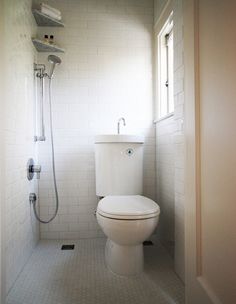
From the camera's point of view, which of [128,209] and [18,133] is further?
[18,133]

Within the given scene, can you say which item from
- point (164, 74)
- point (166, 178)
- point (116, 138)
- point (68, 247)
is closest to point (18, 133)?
point (116, 138)

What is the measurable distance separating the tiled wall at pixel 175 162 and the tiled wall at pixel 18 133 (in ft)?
3.25

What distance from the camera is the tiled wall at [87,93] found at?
2025 mm

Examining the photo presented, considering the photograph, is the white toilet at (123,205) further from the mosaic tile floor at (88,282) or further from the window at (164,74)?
the window at (164,74)

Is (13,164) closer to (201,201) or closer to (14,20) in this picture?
A: (14,20)

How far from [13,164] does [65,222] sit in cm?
84

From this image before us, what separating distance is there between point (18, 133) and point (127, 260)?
1.05 metres

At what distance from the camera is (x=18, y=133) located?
151cm

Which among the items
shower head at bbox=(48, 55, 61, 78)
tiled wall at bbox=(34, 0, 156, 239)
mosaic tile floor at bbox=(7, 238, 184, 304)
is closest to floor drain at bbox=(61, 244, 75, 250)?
mosaic tile floor at bbox=(7, 238, 184, 304)

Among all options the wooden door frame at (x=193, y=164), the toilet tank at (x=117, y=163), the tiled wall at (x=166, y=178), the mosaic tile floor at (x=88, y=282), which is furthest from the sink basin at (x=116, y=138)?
the wooden door frame at (x=193, y=164)

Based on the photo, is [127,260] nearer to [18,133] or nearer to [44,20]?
[18,133]

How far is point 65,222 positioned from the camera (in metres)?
2.03

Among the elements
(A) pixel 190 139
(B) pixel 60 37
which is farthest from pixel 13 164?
(B) pixel 60 37

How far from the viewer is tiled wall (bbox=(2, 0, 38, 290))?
4.34 feet
